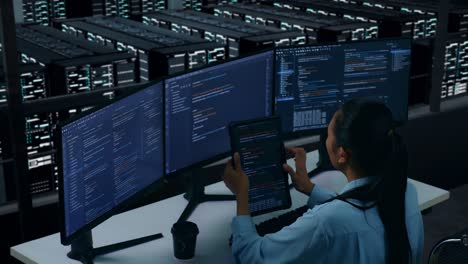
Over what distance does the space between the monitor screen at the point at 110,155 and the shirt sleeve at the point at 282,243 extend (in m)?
0.36

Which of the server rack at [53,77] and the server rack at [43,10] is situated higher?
the server rack at [43,10]

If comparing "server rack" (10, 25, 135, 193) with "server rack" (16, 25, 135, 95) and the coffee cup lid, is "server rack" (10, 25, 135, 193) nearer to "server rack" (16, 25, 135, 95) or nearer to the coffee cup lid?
"server rack" (16, 25, 135, 95)

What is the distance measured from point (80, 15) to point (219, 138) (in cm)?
386

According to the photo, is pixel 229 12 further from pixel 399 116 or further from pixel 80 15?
pixel 399 116

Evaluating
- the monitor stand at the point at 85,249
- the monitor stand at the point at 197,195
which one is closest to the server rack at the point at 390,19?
the monitor stand at the point at 197,195

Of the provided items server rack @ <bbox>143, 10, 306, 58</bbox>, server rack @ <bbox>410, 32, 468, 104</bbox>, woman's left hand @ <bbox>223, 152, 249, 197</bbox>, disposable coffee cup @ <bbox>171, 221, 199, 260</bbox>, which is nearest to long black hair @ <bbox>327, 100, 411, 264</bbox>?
woman's left hand @ <bbox>223, 152, 249, 197</bbox>

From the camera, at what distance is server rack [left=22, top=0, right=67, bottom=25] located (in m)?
5.86

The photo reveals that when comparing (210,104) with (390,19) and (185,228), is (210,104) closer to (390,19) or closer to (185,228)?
(185,228)

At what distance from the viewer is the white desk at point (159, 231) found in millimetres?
2180

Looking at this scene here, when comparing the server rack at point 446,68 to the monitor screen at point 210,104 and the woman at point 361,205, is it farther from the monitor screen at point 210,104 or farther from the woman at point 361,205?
the woman at point 361,205

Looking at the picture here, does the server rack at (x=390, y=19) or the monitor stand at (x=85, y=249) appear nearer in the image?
the monitor stand at (x=85, y=249)

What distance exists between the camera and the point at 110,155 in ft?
6.88

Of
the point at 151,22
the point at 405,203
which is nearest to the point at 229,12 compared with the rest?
the point at 151,22

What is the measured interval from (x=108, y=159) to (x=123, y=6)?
436cm
